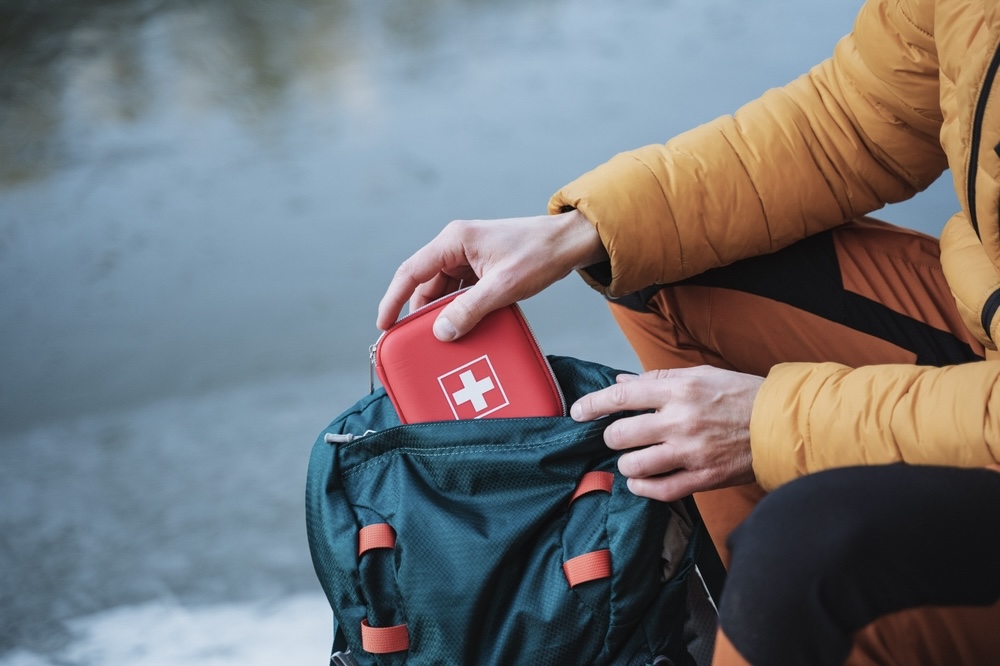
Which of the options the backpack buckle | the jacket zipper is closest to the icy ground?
the backpack buckle

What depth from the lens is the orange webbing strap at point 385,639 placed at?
69cm

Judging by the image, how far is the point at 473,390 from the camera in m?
0.76

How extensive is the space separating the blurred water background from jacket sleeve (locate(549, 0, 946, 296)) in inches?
22.5

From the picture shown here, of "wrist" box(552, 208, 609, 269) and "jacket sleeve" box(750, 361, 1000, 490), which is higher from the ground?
"wrist" box(552, 208, 609, 269)

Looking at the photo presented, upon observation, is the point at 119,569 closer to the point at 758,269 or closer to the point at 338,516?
the point at 338,516

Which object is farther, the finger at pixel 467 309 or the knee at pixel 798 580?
the finger at pixel 467 309

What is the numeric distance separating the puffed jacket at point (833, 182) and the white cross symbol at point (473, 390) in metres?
0.18

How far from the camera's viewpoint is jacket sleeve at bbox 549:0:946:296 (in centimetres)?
83

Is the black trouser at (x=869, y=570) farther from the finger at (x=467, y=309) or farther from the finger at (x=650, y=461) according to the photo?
the finger at (x=467, y=309)

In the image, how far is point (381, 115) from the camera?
1.87 metres

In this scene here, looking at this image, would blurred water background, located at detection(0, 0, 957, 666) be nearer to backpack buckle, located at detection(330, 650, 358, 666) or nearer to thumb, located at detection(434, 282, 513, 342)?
backpack buckle, located at detection(330, 650, 358, 666)

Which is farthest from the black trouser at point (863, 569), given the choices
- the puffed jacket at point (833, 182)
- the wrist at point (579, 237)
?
the wrist at point (579, 237)

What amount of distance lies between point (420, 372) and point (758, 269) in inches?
14.2

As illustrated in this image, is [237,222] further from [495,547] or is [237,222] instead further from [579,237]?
[495,547]
